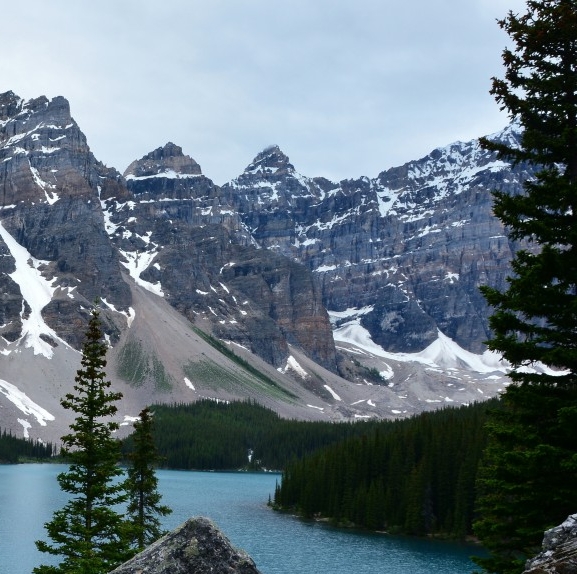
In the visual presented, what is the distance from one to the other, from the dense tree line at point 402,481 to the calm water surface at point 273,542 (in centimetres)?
415

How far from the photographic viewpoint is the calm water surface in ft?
260

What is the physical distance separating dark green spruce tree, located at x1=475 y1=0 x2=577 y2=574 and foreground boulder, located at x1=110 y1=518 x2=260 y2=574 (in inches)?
344

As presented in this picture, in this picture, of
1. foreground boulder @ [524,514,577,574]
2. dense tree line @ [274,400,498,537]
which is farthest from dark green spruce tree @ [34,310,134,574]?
dense tree line @ [274,400,498,537]

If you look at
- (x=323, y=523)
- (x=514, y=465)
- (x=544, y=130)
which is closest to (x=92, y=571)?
(x=514, y=465)

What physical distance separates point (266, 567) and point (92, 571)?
53.8 metres

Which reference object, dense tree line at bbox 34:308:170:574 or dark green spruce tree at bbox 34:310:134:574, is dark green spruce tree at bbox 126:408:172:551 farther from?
dark green spruce tree at bbox 34:310:134:574

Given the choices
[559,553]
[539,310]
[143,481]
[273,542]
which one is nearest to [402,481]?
[273,542]

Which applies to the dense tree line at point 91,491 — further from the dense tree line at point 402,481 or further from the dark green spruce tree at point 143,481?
the dense tree line at point 402,481

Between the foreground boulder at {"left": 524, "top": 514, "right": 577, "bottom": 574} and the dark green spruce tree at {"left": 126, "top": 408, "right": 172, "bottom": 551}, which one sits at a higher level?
the foreground boulder at {"left": 524, "top": 514, "right": 577, "bottom": 574}

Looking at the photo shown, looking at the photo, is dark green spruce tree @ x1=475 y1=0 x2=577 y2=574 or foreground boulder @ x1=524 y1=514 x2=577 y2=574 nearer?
foreground boulder @ x1=524 y1=514 x2=577 y2=574

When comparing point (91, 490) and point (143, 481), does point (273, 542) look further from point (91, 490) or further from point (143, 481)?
point (91, 490)

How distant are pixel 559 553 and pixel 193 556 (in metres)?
4.78

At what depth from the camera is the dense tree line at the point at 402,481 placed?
4075 inches

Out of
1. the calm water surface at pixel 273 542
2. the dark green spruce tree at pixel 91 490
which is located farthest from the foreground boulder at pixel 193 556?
the calm water surface at pixel 273 542
